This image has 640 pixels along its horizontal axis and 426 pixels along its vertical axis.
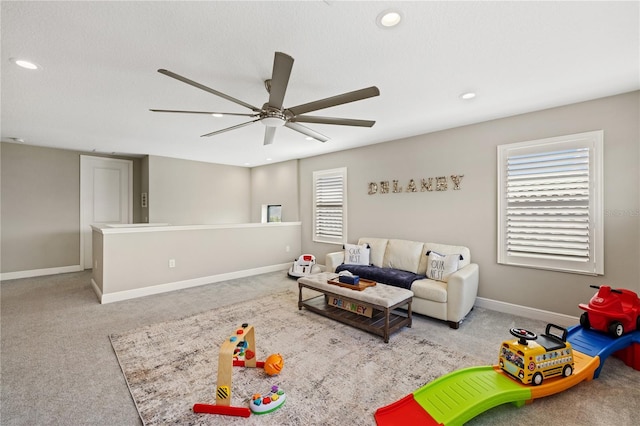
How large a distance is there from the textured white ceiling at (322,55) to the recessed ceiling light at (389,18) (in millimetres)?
37

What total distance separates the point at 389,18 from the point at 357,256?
3.34 m

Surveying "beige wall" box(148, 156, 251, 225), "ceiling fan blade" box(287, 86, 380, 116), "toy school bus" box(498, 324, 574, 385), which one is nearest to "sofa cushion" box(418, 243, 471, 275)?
"toy school bus" box(498, 324, 574, 385)

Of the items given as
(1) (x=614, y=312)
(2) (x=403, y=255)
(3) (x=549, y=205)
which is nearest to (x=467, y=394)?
(1) (x=614, y=312)

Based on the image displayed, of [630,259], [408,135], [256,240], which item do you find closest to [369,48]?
[408,135]

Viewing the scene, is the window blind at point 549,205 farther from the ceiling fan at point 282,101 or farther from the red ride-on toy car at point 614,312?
the ceiling fan at point 282,101

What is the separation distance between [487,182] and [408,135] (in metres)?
1.42

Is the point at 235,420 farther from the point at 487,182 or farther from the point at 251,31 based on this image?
the point at 487,182

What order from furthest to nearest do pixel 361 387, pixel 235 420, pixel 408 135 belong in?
pixel 408 135 → pixel 361 387 → pixel 235 420

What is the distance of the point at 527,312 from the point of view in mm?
3344

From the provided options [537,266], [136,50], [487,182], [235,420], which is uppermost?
[136,50]

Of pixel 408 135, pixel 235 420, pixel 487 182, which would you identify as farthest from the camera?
pixel 408 135

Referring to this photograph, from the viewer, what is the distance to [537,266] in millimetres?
3285

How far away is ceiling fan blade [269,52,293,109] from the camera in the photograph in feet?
5.21

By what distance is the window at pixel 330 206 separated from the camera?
5.50m
